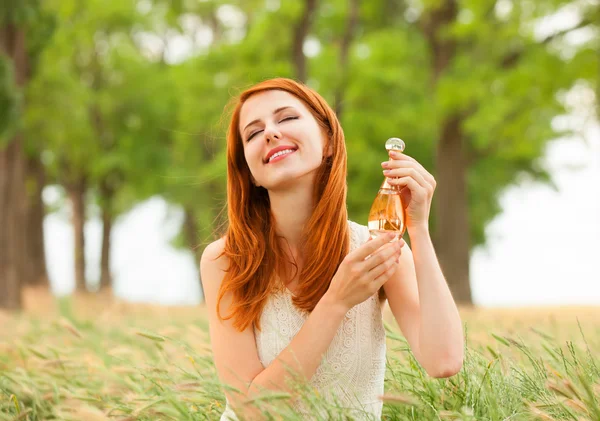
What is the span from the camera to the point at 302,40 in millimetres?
14414

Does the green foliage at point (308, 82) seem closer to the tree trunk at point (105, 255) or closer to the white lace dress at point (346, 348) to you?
the tree trunk at point (105, 255)

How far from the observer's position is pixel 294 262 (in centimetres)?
326

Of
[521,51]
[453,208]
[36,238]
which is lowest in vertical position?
[453,208]

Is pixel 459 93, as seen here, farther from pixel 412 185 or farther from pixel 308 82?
pixel 412 185

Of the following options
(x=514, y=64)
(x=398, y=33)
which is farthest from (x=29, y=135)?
(x=514, y=64)

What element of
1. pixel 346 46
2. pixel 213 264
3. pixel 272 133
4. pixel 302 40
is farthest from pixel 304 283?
pixel 346 46

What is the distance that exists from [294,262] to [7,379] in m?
2.24

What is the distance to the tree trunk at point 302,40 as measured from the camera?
46.2 feet

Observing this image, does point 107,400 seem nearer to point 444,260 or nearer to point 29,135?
point 444,260

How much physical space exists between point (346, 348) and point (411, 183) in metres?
0.84

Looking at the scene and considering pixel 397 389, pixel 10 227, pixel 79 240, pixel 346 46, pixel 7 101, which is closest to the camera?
pixel 397 389

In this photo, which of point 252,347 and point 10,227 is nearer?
point 252,347

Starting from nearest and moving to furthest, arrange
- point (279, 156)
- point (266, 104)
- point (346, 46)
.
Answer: point (279, 156), point (266, 104), point (346, 46)

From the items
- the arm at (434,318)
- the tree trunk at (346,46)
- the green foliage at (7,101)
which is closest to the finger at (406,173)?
the arm at (434,318)
